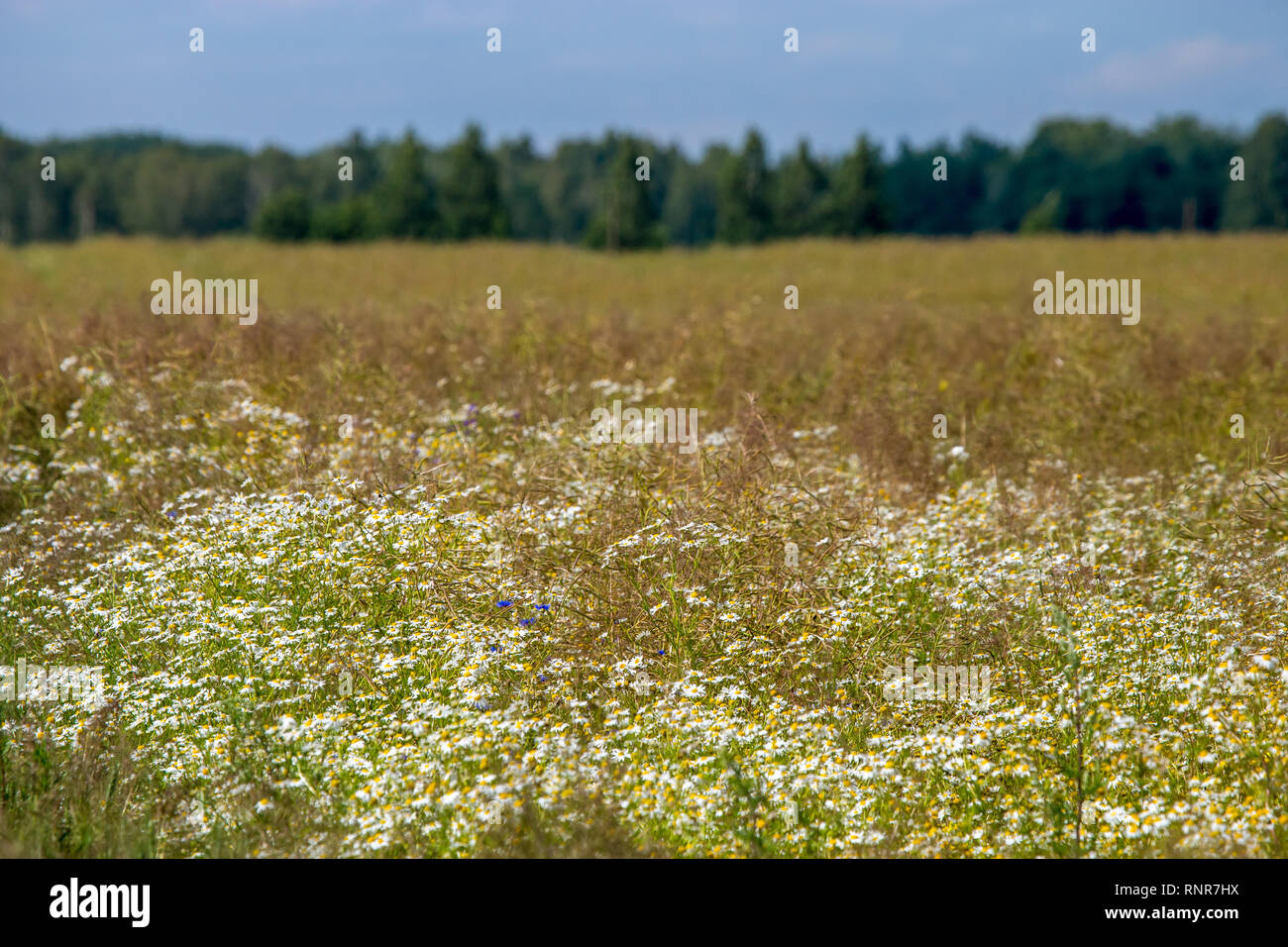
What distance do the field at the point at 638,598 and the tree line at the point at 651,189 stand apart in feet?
155

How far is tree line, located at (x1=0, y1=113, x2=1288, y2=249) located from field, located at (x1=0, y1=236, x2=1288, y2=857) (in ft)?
155

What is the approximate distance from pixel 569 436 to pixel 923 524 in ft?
8.08

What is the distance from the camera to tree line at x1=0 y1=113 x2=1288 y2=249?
2311 inches

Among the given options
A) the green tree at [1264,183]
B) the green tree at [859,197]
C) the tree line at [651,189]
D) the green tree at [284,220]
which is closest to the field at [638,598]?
the tree line at [651,189]

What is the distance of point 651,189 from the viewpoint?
82250 mm

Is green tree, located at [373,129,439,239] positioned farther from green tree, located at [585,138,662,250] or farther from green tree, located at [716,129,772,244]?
green tree, located at [716,129,772,244]

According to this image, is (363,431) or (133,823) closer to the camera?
(133,823)

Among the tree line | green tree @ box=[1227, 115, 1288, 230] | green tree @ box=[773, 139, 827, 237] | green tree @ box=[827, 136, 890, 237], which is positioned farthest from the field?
green tree @ box=[1227, 115, 1288, 230]

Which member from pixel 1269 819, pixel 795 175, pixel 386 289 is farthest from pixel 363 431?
pixel 795 175

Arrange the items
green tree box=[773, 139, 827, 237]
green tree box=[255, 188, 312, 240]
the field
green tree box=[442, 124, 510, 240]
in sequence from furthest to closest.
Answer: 1. green tree box=[773, 139, 827, 237]
2. green tree box=[255, 188, 312, 240]
3. green tree box=[442, 124, 510, 240]
4. the field

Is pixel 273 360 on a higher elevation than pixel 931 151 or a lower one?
lower

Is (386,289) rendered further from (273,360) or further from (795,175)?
(795,175)

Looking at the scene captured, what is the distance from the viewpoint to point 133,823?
373cm
